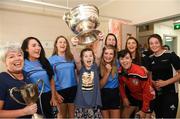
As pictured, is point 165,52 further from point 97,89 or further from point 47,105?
point 47,105

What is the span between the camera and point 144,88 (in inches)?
73.0

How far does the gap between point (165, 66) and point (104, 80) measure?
566mm

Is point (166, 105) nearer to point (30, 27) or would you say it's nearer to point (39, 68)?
point (39, 68)

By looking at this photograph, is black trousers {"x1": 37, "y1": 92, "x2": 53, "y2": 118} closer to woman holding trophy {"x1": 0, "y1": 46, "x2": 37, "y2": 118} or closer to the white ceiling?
woman holding trophy {"x1": 0, "y1": 46, "x2": 37, "y2": 118}

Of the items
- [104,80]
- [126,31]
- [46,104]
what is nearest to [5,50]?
[46,104]

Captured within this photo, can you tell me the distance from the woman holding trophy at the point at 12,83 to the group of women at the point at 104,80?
16.1 inches

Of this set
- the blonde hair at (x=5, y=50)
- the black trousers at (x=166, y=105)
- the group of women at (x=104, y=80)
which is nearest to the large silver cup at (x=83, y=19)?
the blonde hair at (x=5, y=50)

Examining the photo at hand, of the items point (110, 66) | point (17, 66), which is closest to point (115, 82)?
point (110, 66)

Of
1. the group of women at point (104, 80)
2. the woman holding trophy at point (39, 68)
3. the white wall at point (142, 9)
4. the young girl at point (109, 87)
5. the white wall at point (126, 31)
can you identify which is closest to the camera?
the woman holding trophy at point (39, 68)

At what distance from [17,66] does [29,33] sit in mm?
1992

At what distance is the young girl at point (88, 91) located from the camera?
179 centimetres

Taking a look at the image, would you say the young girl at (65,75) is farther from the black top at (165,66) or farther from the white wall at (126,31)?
the white wall at (126,31)

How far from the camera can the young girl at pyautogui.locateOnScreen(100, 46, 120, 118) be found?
6.19 feet

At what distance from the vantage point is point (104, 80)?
6.14ft
